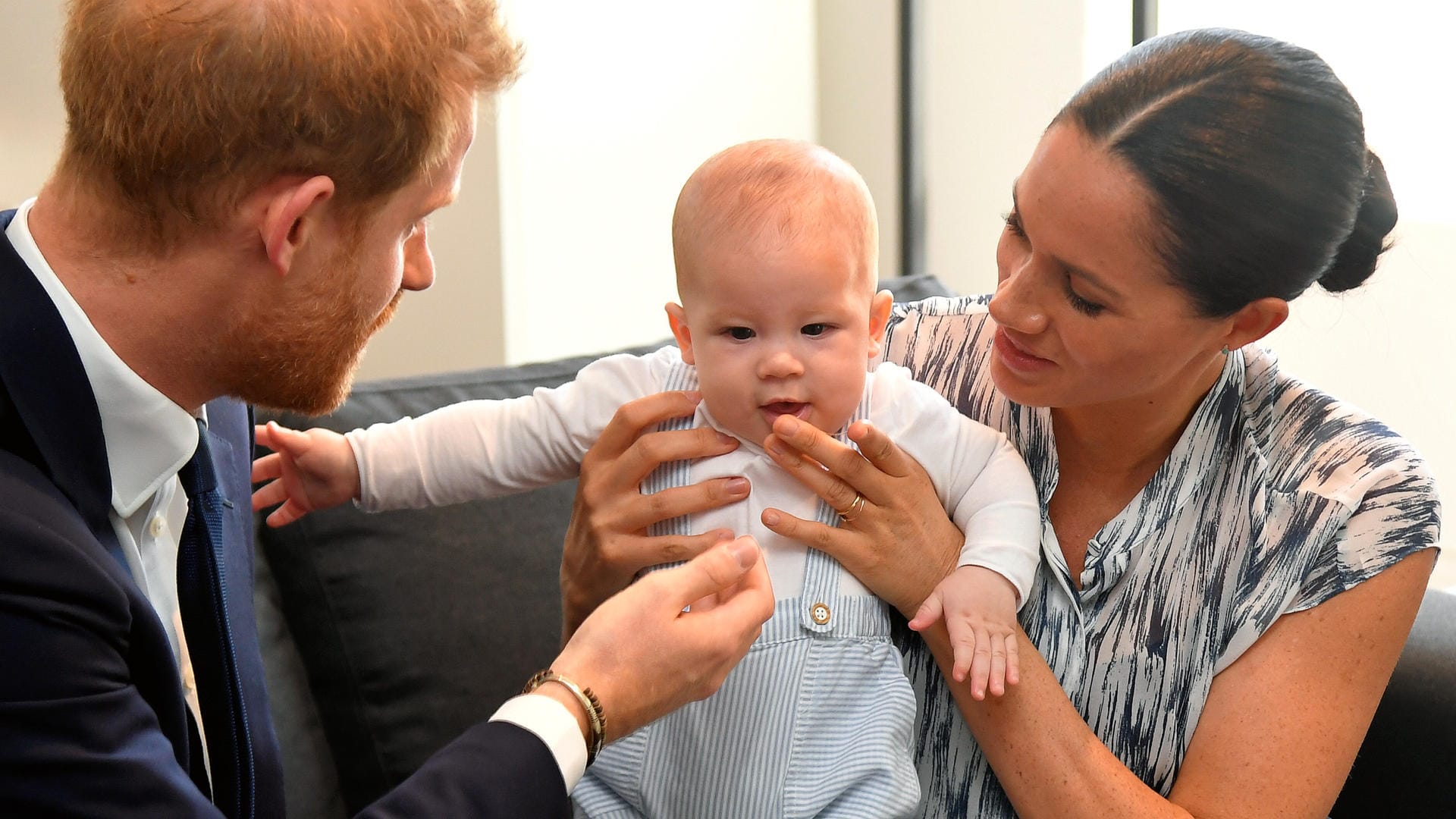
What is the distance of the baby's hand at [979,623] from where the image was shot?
1.30 meters

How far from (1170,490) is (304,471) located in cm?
101

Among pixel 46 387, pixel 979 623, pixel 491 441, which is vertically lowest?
pixel 979 623

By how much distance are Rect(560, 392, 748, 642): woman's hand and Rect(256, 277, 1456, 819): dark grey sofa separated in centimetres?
32

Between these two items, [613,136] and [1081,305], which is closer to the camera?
[1081,305]

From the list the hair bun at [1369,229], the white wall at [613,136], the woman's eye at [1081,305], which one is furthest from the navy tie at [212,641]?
the white wall at [613,136]

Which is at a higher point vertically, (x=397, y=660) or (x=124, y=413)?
(x=124, y=413)

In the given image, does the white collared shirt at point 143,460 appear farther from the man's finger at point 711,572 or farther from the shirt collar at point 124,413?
the man's finger at point 711,572

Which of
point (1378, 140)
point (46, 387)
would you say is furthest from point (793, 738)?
point (1378, 140)

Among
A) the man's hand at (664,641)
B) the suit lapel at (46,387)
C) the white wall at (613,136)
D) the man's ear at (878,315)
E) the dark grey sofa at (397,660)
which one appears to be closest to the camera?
the suit lapel at (46,387)

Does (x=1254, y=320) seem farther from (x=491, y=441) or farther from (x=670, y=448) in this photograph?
(x=491, y=441)

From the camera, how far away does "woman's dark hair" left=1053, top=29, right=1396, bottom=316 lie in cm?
128

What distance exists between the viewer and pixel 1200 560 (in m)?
1.43

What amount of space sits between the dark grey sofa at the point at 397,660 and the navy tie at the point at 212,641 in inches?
17.8

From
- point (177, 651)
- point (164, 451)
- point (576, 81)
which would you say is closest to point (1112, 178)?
point (164, 451)
